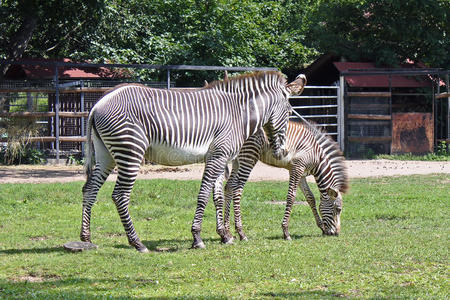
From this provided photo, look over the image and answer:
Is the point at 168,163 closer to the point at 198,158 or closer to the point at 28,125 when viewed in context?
the point at 198,158

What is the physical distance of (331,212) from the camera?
31.0 ft

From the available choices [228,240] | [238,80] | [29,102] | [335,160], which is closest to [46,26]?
[29,102]

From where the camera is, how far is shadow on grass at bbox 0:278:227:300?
5.77 meters

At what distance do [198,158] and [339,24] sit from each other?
18640mm

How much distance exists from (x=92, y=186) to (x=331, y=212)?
3.46m

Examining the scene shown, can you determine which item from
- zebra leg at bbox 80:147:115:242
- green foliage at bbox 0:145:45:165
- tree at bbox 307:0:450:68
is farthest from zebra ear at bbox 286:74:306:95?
tree at bbox 307:0:450:68

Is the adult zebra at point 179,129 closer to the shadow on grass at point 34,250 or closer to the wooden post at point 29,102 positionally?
the shadow on grass at point 34,250

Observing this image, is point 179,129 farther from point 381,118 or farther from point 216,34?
point 381,118

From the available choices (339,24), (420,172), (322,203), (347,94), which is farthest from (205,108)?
(339,24)

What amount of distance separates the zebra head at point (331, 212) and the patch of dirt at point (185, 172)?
6.23 meters

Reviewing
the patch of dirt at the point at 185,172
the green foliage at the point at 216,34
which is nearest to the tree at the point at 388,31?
the green foliage at the point at 216,34

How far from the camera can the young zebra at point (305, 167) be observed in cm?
945

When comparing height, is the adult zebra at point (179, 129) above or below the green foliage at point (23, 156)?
above

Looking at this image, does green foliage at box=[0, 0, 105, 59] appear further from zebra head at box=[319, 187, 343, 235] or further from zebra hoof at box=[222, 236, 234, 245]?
zebra hoof at box=[222, 236, 234, 245]
